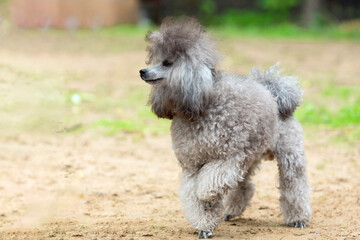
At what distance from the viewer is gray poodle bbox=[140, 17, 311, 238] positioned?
4.73m

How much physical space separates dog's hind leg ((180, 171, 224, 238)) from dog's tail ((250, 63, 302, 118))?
3.84 feet

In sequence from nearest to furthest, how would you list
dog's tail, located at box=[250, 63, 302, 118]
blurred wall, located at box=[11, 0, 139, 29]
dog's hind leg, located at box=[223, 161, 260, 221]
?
dog's tail, located at box=[250, 63, 302, 118], dog's hind leg, located at box=[223, 161, 260, 221], blurred wall, located at box=[11, 0, 139, 29]

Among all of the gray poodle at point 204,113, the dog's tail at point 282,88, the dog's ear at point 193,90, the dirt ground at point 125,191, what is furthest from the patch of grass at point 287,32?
the dog's ear at point 193,90

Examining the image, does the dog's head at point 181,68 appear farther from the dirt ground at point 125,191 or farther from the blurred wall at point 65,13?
the blurred wall at point 65,13

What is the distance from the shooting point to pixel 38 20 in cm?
2178

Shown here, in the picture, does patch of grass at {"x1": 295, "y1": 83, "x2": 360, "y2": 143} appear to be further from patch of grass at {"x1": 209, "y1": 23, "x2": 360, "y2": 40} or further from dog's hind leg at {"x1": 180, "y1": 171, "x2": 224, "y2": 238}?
patch of grass at {"x1": 209, "y1": 23, "x2": 360, "y2": 40}

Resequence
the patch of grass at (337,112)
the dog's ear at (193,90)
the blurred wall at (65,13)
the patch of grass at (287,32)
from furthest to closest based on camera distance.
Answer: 1. the blurred wall at (65,13)
2. the patch of grass at (287,32)
3. the patch of grass at (337,112)
4. the dog's ear at (193,90)

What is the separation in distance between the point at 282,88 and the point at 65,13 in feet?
59.6

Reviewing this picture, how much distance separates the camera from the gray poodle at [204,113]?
473cm

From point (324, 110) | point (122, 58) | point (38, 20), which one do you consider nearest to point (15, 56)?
point (122, 58)

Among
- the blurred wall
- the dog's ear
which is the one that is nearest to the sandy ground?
the dog's ear

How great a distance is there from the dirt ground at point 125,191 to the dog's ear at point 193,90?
1.90ft

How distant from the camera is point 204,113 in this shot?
4.84m

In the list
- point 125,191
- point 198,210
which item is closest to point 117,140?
point 125,191
